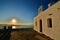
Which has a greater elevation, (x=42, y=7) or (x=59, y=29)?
(x=42, y=7)

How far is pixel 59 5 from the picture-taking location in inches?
466

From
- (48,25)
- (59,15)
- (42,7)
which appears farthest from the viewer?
(42,7)

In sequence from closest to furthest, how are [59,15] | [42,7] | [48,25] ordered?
[59,15], [48,25], [42,7]

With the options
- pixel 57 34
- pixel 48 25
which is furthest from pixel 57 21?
pixel 48 25

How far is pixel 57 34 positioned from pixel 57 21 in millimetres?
1449

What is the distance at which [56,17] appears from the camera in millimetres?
12078

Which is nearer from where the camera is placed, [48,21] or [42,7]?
[48,21]

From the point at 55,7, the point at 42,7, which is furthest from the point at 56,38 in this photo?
the point at 42,7

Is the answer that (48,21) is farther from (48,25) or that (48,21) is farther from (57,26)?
(57,26)

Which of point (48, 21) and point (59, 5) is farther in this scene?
point (48, 21)

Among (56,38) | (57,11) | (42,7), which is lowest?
(56,38)

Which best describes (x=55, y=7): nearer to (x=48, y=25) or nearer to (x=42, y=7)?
(x=48, y=25)

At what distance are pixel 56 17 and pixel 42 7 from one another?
1022 centimetres

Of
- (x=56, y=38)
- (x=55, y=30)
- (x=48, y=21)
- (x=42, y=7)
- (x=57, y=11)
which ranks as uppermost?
(x=42, y=7)
